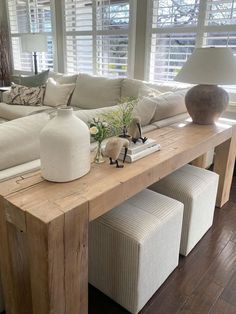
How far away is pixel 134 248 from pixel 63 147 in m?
0.60

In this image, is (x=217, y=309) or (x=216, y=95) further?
(x=216, y=95)

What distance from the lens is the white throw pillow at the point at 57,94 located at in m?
4.09

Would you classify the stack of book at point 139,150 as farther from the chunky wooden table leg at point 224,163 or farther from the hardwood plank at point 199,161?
the hardwood plank at point 199,161

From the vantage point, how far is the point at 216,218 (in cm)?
234

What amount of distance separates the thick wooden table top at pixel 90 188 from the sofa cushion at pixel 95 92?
215 centimetres

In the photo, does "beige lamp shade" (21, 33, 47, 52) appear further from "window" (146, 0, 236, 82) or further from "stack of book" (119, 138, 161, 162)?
"stack of book" (119, 138, 161, 162)

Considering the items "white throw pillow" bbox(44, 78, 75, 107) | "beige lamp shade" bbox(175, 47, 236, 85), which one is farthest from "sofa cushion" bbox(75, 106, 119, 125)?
"white throw pillow" bbox(44, 78, 75, 107)

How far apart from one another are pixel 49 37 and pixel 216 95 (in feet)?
12.9

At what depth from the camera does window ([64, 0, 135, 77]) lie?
400 cm

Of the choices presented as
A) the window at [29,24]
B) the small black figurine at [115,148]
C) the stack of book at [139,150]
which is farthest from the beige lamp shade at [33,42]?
the small black figurine at [115,148]

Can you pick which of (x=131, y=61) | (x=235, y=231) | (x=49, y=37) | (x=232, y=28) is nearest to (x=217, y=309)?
(x=235, y=231)

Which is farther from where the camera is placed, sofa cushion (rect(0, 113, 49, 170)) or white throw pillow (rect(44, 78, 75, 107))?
white throw pillow (rect(44, 78, 75, 107))

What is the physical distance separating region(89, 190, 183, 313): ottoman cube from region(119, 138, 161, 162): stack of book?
10.7 inches

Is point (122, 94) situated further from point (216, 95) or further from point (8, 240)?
point (8, 240)
